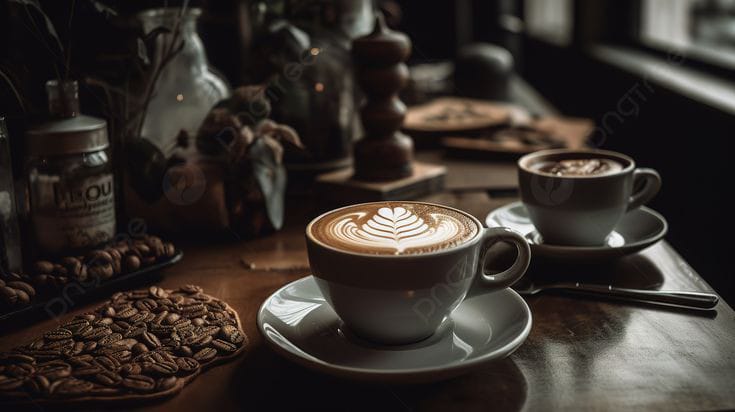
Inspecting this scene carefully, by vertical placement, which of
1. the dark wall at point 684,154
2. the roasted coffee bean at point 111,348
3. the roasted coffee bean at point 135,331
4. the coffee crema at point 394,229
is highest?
the coffee crema at point 394,229

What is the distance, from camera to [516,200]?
1330mm

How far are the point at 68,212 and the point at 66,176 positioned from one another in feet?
0.16

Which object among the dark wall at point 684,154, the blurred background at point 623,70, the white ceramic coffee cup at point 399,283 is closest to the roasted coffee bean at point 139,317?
the white ceramic coffee cup at point 399,283

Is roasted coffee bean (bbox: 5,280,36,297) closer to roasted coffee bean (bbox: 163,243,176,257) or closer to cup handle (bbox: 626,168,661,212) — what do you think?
roasted coffee bean (bbox: 163,243,176,257)

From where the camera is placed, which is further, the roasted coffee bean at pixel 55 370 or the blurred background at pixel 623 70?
the blurred background at pixel 623 70

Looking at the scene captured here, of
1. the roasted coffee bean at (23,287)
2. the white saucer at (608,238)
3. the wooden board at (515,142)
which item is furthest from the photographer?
the wooden board at (515,142)

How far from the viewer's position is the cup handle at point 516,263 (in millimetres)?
761

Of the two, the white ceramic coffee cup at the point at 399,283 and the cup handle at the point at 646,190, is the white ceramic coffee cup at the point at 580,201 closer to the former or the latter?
the cup handle at the point at 646,190

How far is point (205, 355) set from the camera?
748mm

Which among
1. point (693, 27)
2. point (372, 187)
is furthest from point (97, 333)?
point (693, 27)

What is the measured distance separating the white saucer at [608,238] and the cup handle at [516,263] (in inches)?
7.9

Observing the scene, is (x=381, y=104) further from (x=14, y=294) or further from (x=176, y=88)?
(x=14, y=294)

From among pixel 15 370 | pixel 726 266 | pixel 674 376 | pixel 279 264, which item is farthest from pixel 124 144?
pixel 726 266

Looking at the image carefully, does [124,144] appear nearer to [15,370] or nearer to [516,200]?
[15,370]
